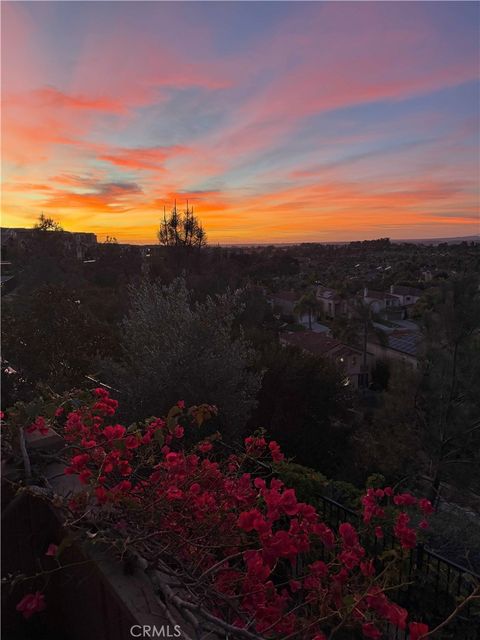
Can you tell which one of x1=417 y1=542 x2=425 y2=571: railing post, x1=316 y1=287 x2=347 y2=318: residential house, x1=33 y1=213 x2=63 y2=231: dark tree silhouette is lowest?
x1=316 y1=287 x2=347 y2=318: residential house

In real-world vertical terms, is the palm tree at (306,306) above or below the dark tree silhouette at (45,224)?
below

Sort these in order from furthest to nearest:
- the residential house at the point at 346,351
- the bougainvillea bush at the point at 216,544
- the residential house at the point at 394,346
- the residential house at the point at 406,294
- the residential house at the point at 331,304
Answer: the residential house at the point at 406,294, the residential house at the point at 331,304, the residential house at the point at 394,346, the residential house at the point at 346,351, the bougainvillea bush at the point at 216,544

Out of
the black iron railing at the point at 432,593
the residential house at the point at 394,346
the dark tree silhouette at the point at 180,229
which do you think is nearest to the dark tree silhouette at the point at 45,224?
the dark tree silhouette at the point at 180,229

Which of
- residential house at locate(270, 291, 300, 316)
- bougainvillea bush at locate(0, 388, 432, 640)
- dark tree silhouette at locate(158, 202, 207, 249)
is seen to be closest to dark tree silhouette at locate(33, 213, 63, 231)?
dark tree silhouette at locate(158, 202, 207, 249)

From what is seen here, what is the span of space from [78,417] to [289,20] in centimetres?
622

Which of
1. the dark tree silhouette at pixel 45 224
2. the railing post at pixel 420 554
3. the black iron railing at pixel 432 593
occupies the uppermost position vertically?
the dark tree silhouette at pixel 45 224

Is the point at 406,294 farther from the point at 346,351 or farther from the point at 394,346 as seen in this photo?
the point at 346,351

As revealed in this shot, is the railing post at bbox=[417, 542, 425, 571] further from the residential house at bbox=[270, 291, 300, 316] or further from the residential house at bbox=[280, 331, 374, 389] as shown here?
the residential house at bbox=[270, 291, 300, 316]

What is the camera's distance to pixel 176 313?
6.43m

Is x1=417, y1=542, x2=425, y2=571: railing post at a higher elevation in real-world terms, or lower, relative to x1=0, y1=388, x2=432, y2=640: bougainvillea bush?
lower

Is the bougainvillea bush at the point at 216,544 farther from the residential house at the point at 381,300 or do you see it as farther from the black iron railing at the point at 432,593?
the residential house at the point at 381,300

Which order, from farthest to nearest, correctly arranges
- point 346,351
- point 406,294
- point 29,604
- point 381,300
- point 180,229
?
point 406,294 → point 381,300 → point 346,351 → point 180,229 → point 29,604

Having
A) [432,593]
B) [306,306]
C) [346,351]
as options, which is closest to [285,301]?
[306,306]

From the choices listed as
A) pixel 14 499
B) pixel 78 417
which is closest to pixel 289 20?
pixel 78 417
